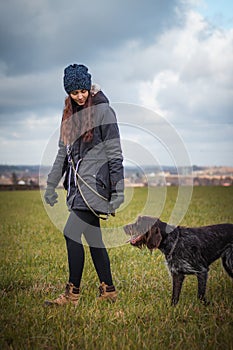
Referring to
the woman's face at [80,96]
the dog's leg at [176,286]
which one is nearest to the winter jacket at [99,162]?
the woman's face at [80,96]

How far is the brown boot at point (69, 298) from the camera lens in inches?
219

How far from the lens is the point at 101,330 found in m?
4.71

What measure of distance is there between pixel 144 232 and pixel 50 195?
51.4 inches

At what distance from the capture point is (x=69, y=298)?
18.5 ft

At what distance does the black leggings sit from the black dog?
16.1 inches

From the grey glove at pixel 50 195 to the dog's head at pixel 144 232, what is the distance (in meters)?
1.04

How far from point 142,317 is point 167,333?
54 centimetres

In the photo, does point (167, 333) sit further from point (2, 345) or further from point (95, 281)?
point (95, 281)

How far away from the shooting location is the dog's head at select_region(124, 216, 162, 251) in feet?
17.9

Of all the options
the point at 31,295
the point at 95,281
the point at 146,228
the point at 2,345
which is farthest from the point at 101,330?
the point at 95,281

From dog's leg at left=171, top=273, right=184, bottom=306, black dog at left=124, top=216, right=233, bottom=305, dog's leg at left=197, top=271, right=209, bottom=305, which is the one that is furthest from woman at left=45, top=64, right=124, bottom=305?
dog's leg at left=197, top=271, right=209, bottom=305

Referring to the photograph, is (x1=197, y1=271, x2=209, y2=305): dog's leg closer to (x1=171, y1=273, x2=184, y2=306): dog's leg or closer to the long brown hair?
(x1=171, y1=273, x2=184, y2=306): dog's leg

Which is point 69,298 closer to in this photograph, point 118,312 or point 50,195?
point 118,312

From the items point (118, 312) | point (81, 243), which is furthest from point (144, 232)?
point (118, 312)
